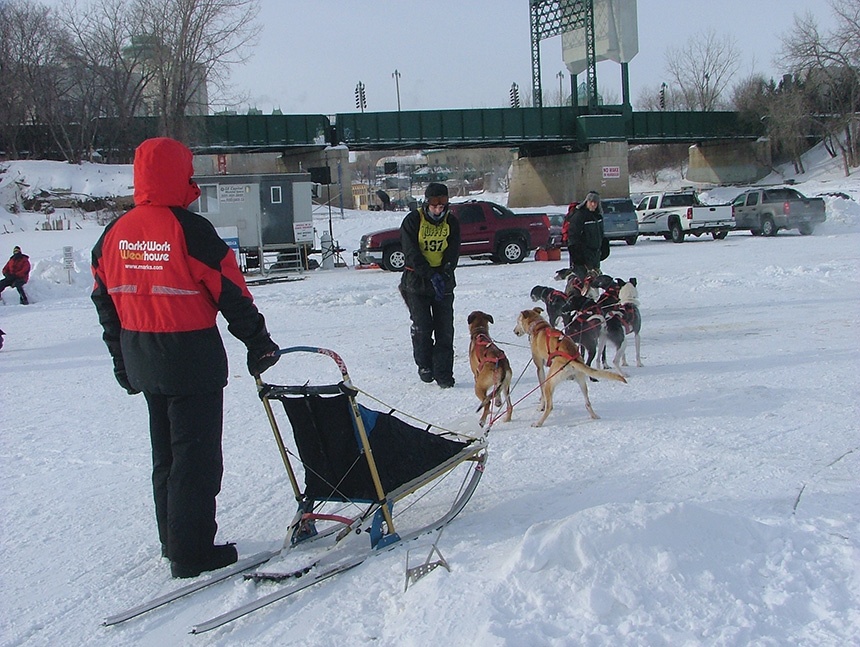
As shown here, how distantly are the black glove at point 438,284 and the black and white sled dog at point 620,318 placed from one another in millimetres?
1555

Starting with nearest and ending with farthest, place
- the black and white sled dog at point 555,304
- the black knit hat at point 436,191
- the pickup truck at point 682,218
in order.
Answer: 1. the black knit hat at point 436,191
2. the black and white sled dog at point 555,304
3. the pickup truck at point 682,218

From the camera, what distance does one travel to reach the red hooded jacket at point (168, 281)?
128 inches

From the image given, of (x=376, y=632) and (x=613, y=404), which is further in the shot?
(x=613, y=404)

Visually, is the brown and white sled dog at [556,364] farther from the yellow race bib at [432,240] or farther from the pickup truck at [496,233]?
the pickup truck at [496,233]

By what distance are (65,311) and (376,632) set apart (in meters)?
13.1

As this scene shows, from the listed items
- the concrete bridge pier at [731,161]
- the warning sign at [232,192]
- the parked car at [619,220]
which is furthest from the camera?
the concrete bridge pier at [731,161]

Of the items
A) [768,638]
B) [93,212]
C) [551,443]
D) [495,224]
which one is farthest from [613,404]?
[93,212]

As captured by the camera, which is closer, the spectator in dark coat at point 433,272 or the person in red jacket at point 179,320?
the person in red jacket at point 179,320

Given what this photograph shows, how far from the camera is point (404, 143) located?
44844mm

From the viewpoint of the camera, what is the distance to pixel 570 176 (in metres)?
48.5

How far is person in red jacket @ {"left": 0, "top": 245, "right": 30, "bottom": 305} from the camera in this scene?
15727 millimetres

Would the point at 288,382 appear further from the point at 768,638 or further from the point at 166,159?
the point at 768,638

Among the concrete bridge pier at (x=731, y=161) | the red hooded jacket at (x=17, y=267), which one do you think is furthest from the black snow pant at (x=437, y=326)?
the concrete bridge pier at (x=731, y=161)

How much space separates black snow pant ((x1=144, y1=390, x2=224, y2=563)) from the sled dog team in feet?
7.23
